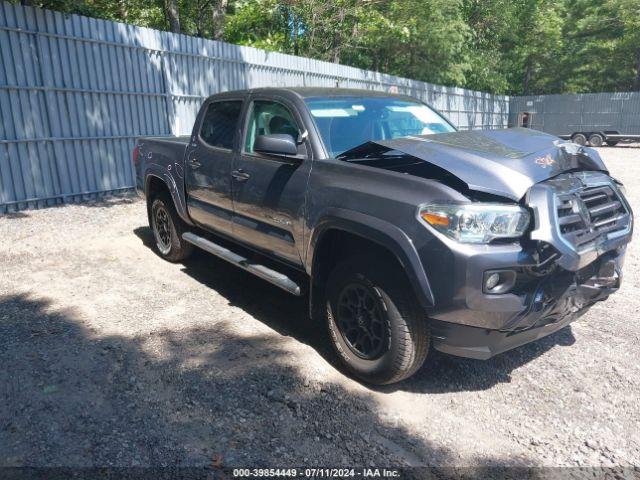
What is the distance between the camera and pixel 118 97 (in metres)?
9.38

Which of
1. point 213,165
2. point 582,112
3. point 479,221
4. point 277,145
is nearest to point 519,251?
point 479,221

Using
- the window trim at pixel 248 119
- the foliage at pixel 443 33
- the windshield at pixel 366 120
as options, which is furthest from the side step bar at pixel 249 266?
the foliage at pixel 443 33

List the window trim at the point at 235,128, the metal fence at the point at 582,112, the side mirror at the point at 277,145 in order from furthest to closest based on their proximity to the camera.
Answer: the metal fence at the point at 582,112 < the window trim at the point at 235,128 < the side mirror at the point at 277,145

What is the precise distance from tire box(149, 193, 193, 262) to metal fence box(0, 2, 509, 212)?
11.2 feet

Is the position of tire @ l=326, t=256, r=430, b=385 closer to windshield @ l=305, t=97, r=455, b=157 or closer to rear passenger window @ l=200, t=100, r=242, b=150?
windshield @ l=305, t=97, r=455, b=157

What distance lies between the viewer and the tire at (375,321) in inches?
119

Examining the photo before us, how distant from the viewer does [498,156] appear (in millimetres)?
3066

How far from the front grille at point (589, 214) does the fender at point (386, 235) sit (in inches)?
32.3

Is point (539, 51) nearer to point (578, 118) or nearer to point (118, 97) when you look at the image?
point (578, 118)

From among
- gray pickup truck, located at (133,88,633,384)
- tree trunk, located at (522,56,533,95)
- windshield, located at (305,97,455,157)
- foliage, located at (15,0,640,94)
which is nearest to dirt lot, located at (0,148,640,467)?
gray pickup truck, located at (133,88,633,384)

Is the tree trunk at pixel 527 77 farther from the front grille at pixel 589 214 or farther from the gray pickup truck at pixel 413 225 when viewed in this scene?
the front grille at pixel 589 214

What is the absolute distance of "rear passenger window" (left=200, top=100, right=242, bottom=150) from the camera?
4.71m

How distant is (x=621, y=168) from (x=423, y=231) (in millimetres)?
14562

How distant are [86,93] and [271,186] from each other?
21.3 feet
